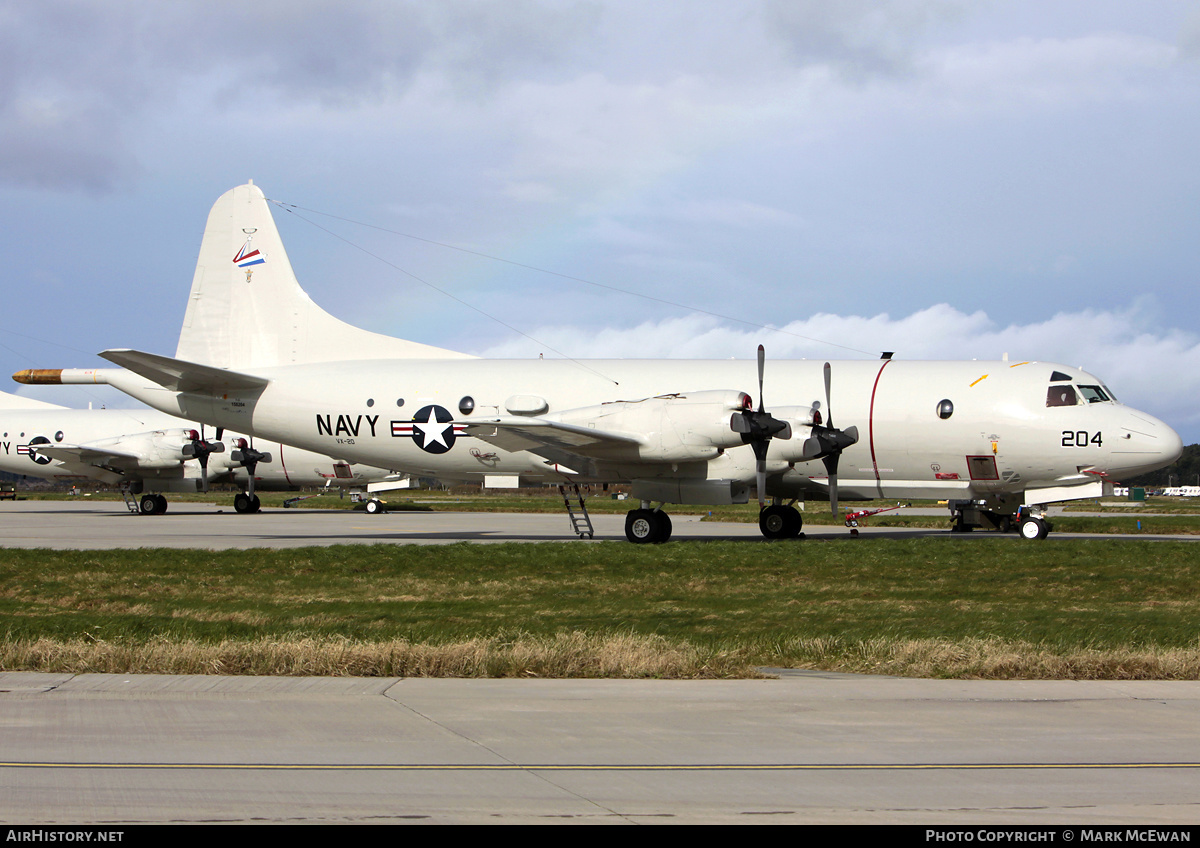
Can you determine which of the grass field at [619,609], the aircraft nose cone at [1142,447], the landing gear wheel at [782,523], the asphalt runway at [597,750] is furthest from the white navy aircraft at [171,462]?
the asphalt runway at [597,750]

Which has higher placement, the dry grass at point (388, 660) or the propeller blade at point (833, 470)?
the propeller blade at point (833, 470)

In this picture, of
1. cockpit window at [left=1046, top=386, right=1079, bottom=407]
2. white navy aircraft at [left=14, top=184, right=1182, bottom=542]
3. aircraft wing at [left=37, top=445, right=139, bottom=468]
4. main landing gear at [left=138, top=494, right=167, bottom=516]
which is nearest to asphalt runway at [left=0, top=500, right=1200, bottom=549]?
main landing gear at [left=138, top=494, right=167, bottom=516]

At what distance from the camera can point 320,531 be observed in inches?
1346

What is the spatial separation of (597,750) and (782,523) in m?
21.2

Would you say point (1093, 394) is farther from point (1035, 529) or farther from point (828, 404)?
point (828, 404)

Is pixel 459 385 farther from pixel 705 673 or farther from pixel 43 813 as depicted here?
pixel 43 813

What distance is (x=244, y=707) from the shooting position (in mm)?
8328

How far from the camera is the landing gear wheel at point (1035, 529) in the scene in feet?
87.7

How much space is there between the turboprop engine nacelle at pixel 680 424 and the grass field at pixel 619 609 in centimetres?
221

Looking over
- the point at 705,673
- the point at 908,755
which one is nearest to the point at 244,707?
the point at 705,673

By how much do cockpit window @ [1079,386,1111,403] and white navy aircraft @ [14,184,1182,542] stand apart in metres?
0.04

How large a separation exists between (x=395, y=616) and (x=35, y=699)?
7.01 m

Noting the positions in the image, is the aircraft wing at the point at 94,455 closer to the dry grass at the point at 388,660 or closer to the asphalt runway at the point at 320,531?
the asphalt runway at the point at 320,531

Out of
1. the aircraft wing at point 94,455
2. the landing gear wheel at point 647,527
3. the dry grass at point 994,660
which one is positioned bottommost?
the dry grass at point 994,660
